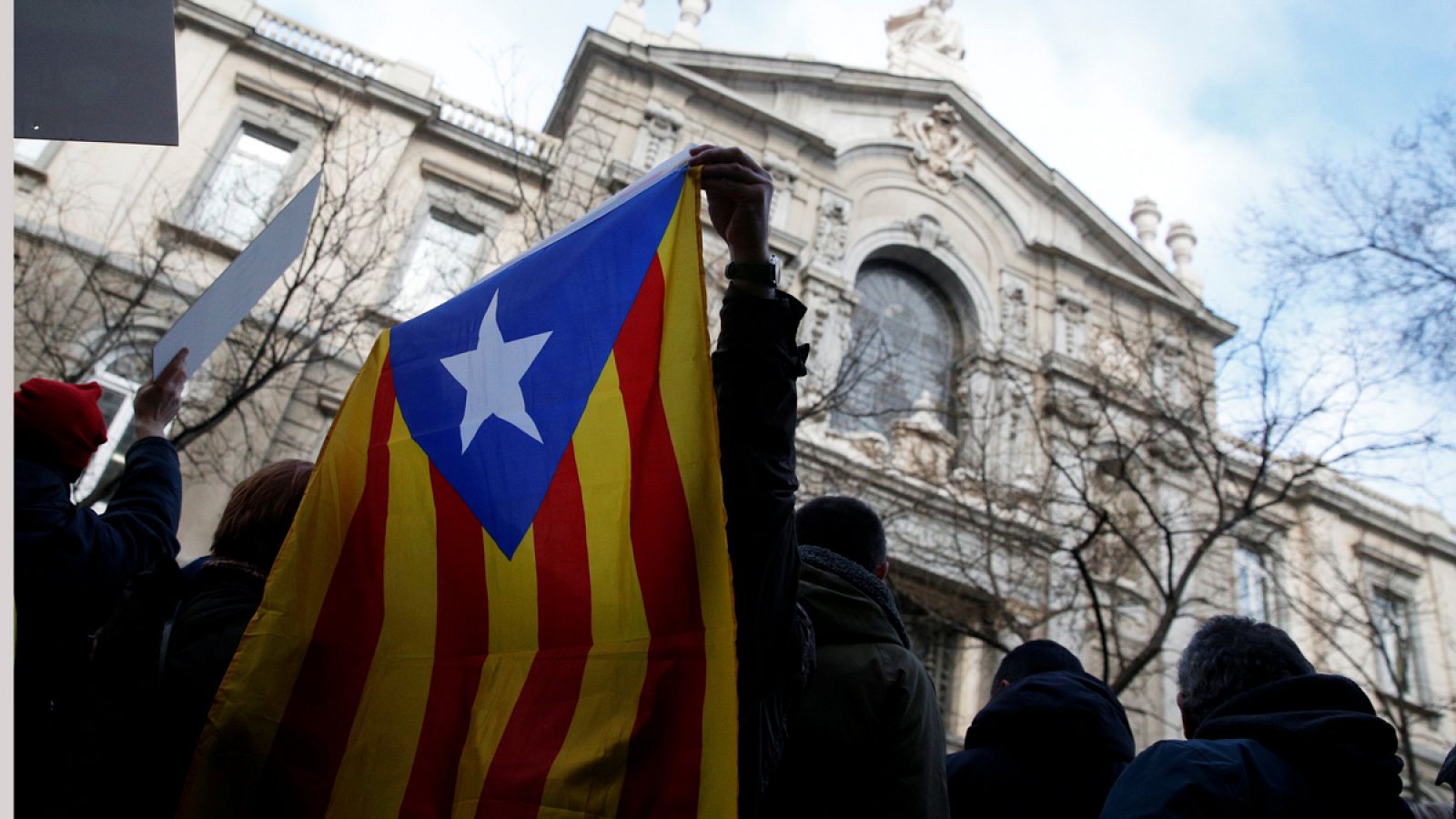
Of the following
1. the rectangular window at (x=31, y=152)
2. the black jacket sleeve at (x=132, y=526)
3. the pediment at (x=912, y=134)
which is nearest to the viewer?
the black jacket sleeve at (x=132, y=526)

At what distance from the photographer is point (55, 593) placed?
2293mm

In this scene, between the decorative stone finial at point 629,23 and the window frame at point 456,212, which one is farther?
the decorative stone finial at point 629,23

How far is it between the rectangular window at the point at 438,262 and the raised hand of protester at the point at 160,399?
30.8 ft

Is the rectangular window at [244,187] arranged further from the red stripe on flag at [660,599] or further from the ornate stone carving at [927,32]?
the ornate stone carving at [927,32]

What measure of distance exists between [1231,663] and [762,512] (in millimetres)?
1472

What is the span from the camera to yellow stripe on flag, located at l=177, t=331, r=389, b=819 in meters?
2.15

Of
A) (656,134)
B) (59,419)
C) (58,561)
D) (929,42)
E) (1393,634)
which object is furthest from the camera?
(929,42)

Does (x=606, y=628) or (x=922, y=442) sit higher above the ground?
(x=922, y=442)

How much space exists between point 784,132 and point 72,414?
15.0 meters

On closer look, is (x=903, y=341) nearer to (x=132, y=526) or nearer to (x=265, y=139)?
(x=265, y=139)

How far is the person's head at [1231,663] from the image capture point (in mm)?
2527

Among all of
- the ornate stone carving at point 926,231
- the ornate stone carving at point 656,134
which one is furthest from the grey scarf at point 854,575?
the ornate stone carving at point 926,231

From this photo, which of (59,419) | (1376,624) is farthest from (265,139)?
(1376,624)

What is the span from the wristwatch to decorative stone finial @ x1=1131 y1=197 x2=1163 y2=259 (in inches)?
834
